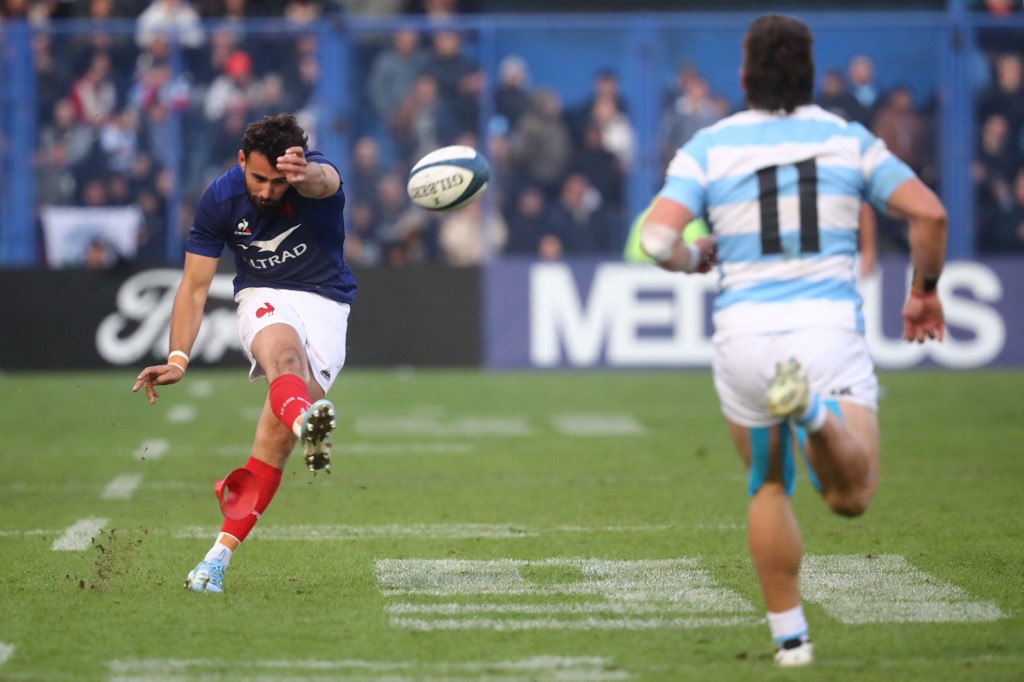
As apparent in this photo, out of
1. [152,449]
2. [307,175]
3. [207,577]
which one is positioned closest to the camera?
[207,577]

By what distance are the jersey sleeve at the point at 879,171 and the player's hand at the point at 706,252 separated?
481 mm

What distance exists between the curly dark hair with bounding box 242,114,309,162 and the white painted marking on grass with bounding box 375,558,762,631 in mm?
1705

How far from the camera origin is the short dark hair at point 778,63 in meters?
5.03

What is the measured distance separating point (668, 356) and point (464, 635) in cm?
1238

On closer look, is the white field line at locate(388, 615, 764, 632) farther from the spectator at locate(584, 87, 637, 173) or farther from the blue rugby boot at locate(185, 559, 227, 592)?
the spectator at locate(584, 87, 637, 173)

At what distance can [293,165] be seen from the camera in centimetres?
644

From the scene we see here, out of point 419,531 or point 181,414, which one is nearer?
point 419,531

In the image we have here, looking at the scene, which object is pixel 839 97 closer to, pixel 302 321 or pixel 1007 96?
pixel 1007 96

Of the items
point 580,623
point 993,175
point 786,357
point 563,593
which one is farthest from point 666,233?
point 993,175

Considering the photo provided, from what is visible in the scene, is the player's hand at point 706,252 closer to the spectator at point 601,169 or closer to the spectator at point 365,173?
the spectator at point 601,169

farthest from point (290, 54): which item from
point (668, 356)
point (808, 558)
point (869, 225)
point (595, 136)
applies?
point (808, 558)

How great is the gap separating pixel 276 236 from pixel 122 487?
3.48 meters

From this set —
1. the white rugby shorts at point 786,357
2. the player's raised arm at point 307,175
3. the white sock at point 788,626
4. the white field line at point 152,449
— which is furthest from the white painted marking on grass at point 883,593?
the white field line at point 152,449

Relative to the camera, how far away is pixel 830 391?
199 inches
